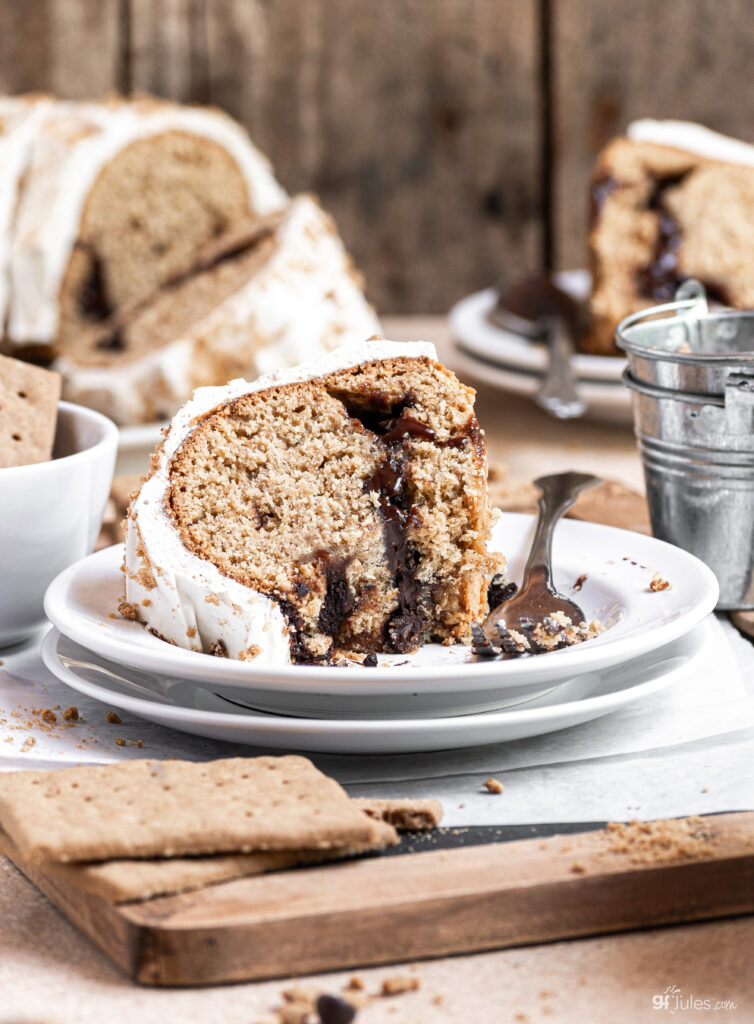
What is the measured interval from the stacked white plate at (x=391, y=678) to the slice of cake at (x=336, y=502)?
0.07m

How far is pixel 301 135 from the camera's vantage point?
404cm

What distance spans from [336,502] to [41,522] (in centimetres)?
34

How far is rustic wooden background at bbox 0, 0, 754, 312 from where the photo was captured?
3896mm

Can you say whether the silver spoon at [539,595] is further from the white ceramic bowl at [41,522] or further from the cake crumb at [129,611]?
the white ceramic bowl at [41,522]

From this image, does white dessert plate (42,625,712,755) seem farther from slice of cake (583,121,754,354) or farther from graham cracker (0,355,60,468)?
slice of cake (583,121,754,354)

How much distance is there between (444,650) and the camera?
4.83ft

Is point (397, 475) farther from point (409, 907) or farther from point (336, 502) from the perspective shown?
point (409, 907)

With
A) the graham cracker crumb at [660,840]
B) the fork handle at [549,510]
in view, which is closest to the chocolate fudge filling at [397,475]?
the fork handle at [549,510]

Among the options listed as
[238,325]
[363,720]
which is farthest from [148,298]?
[363,720]

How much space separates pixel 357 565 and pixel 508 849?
46 cm

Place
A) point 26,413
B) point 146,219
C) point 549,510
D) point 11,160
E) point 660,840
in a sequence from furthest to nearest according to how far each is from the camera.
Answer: point 146,219, point 11,160, point 549,510, point 26,413, point 660,840

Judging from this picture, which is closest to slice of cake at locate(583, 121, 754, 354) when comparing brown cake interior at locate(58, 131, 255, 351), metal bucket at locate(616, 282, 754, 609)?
brown cake interior at locate(58, 131, 255, 351)

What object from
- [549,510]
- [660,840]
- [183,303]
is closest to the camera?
[660,840]

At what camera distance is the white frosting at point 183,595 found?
4.34 ft
